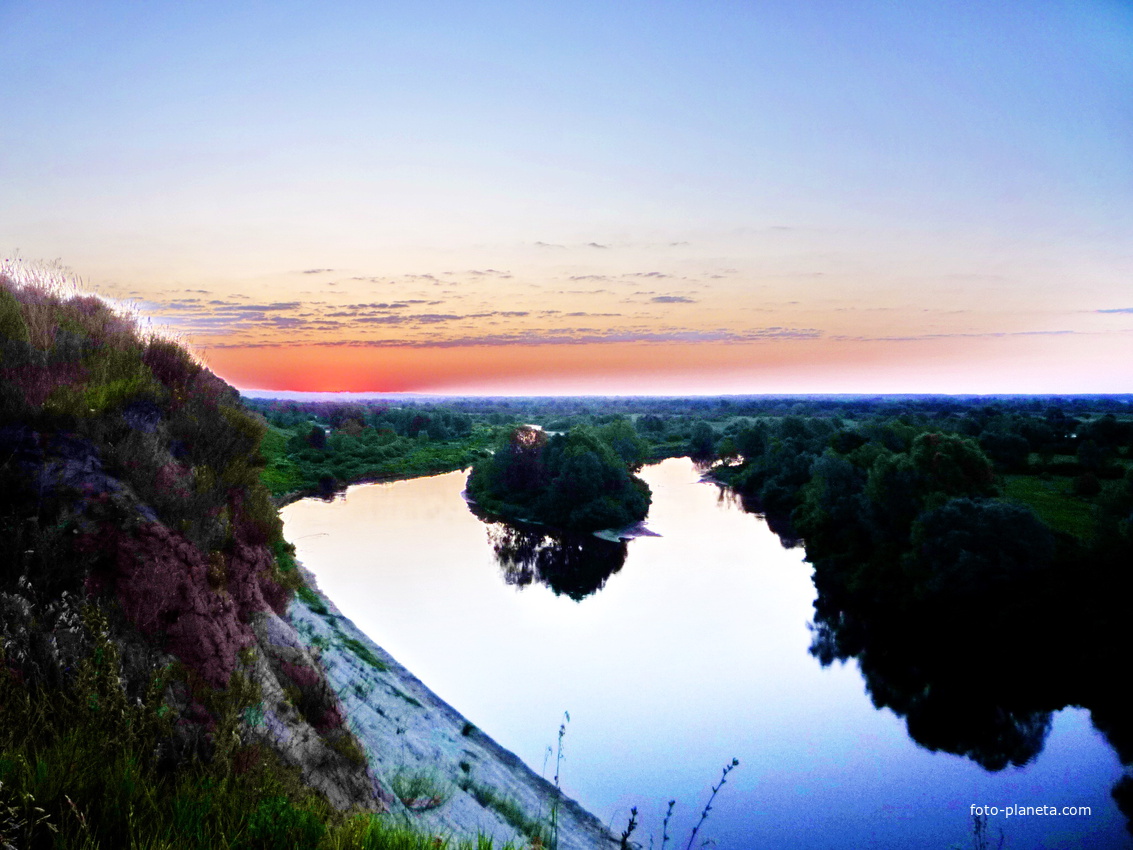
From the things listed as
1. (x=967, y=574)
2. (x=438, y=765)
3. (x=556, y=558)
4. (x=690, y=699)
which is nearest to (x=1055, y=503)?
(x=967, y=574)

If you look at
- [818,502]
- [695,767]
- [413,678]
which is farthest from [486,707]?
[818,502]

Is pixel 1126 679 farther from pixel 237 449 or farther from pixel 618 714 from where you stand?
Answer: pixel 237 449

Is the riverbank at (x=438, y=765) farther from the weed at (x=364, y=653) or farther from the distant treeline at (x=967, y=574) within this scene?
the distant treeline at (x=967, y=574)

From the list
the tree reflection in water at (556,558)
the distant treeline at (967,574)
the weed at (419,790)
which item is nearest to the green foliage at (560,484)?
the distant treeline at (967,574)

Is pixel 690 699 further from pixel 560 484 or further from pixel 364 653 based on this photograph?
pixel 560 484

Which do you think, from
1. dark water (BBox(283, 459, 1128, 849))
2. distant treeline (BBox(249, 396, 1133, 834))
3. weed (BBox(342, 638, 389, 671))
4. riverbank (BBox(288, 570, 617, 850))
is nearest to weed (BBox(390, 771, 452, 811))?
riverbank (BBox(288, 570, 617, 850))

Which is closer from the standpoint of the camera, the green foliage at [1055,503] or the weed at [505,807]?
the weed at [505,807]

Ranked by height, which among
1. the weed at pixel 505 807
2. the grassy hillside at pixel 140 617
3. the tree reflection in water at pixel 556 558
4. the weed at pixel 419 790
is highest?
the grassy hillside at pixel 140 617
